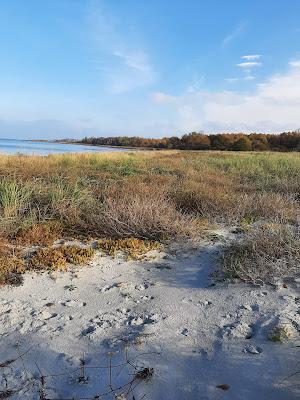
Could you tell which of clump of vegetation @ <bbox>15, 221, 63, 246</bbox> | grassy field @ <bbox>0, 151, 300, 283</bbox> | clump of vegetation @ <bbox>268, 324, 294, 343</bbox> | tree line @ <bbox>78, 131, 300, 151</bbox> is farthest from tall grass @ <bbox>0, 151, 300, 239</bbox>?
tree line @ <bbox>78, 131, 300, 151</bbox>

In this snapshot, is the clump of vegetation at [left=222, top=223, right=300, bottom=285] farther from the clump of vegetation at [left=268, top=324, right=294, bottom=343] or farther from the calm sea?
the calm sea

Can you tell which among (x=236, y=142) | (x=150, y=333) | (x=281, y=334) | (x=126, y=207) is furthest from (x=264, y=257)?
(x=236, y=142)

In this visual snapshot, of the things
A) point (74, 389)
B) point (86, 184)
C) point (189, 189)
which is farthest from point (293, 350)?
point (86, 184)

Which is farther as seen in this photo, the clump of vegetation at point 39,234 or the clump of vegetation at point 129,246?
the clump of vegetation at point 39,234

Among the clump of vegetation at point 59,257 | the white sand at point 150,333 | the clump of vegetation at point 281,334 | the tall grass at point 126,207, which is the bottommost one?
the white sand at point 150,333

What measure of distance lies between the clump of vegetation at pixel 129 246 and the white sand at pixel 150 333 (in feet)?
1.28

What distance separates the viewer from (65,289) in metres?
4.61

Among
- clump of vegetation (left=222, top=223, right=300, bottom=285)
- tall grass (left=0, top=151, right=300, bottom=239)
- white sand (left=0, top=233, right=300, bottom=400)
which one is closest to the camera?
white sand (left=0, top=233, right=300, bottom=400)

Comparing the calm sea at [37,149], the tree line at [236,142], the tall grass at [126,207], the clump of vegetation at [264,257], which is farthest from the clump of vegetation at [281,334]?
the tree line at [236,142]

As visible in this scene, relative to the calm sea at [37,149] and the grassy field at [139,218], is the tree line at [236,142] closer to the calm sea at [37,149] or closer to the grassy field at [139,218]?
the calm sea at [37,149]

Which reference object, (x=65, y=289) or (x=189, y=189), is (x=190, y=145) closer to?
(x=189, y=189)

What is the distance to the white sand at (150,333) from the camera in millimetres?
2971

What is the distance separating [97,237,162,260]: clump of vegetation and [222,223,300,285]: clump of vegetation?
42.8 inches

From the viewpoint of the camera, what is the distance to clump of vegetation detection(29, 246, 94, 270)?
5.09 meters
